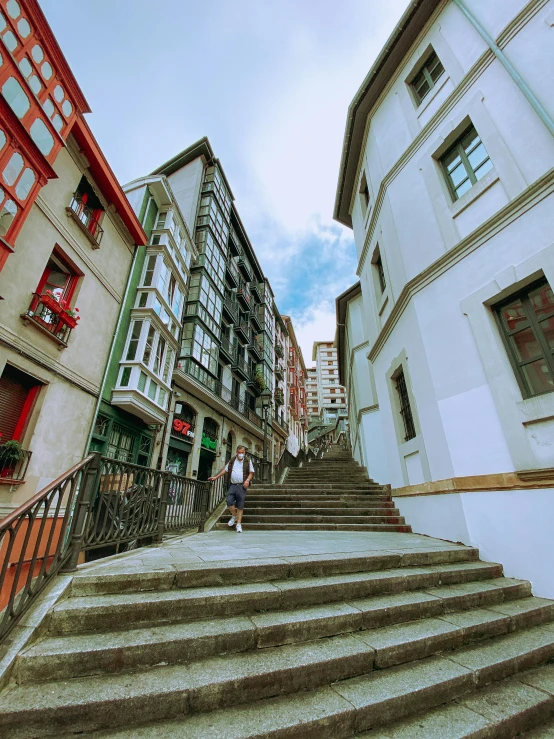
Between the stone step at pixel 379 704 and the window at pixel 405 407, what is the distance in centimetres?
459

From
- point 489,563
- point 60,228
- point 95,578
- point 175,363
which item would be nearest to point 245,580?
point 95,578

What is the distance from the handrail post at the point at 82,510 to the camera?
310 centimetres

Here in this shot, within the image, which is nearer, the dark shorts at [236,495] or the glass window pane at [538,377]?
the glass window pane at [538,377]

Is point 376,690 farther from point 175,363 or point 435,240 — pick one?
point 175,363

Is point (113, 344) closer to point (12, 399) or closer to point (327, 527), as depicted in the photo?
point (12, 399)

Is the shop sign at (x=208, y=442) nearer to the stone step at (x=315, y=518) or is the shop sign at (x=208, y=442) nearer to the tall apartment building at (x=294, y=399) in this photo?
the stone step at (x=315, y=518)

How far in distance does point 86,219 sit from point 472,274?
37.6 feet

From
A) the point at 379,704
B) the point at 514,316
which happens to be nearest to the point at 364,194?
the point at 514,316

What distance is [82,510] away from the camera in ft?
11.2

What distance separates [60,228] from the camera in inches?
356

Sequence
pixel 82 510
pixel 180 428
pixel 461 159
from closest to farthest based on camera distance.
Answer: pixel 82 510 < pixel 461 159 < pixel 180 428

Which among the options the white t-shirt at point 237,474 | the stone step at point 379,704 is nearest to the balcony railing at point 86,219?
the white t-shirt at point 237,474

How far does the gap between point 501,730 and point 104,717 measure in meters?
2.40

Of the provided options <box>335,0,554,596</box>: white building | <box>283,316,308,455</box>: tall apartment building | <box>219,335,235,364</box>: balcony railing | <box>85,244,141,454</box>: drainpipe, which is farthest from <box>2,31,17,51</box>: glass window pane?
<box>283,316,308,455</box>: tall apartment building
